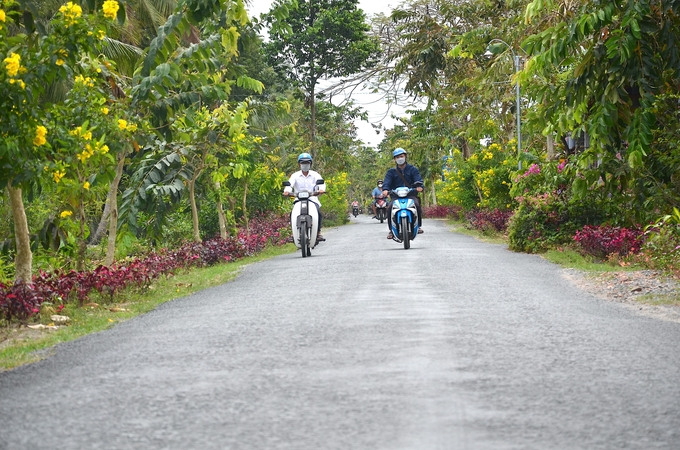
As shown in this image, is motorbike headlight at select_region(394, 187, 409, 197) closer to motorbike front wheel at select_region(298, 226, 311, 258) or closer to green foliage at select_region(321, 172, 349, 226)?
motorbike front wheel at select_region(298, 226, 311, 258)

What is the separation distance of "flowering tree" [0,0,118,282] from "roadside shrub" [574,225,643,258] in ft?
A: 34.1

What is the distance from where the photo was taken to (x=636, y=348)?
23.8ft

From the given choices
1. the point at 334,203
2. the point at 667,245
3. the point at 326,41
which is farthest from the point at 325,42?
the point at 667,245

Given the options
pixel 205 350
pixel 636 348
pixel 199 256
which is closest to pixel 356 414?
pixel 205 350

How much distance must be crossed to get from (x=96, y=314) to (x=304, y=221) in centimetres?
796

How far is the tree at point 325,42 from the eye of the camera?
147 feet

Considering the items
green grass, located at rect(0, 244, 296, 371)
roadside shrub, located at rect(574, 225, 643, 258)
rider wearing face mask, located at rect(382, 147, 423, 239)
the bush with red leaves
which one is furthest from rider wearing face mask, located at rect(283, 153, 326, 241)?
roadside shrub, located at rect(574, 225, 643, 258)

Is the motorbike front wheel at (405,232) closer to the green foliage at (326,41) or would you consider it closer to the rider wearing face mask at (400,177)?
the rider wearing face mask at (400,177)

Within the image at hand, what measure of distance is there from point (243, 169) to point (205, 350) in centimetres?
1279

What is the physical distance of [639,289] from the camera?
39.1 ft

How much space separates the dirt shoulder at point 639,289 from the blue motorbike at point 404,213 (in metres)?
4.90

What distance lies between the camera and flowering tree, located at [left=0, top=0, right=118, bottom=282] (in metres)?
8.73

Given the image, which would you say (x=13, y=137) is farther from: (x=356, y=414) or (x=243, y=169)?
(x=243, y=169)

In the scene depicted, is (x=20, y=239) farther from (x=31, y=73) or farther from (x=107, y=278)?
(x=31, y=73)
